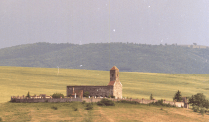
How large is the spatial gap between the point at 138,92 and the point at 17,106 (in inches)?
2848

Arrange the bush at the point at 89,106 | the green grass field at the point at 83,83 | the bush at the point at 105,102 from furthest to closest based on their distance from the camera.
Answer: the green grass field at the point at 83,83
the bush at the point at 105,102
the bush at the point at 89,106

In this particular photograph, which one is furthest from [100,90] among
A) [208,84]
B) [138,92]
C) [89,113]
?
[208,84]

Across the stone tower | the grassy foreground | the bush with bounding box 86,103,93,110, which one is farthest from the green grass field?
the bush with bounding box 86,103,93,110

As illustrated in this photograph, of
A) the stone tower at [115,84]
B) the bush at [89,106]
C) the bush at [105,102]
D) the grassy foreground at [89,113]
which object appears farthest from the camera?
the stone tower at [115,84]

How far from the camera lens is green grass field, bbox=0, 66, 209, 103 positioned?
12625cm

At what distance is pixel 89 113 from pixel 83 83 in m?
85.2

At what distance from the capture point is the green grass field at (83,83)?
414 ft

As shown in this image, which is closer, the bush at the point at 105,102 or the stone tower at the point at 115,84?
the bush at the point at 105,102

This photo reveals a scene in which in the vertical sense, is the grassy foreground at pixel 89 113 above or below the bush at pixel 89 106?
below

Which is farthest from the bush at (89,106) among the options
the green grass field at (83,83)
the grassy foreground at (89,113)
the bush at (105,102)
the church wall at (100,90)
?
the green grass field at (83,83)

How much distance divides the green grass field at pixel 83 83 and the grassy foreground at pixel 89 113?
127ft

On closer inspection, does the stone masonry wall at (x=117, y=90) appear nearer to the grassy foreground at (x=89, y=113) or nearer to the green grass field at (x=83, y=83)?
the grassy foreground at (x=89, y=113)

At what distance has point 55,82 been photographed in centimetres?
14988

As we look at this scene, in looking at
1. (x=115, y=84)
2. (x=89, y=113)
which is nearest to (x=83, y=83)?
(x=115, y=84)
